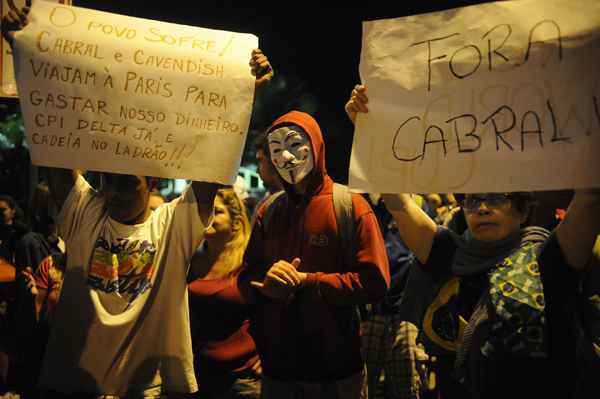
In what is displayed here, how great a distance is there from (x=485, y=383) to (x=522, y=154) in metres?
0.93

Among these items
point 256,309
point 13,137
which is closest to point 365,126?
point 256,309

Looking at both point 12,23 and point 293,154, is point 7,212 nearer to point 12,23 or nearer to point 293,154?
point 12,23

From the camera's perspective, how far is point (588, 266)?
8.01ft

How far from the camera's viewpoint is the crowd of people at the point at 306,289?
245 cm

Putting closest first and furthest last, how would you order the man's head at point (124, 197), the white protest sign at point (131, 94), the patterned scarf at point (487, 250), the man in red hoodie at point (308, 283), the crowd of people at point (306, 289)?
the crowd of people at point (306, 289)
the patterned scarf at point (487, 250)
the white protest sign at point (131, 94)
the man in red hoodie at point (308, 283)
the man's head at point (124, 197)

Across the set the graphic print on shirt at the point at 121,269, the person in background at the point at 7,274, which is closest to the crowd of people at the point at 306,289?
the graphic print on shirt at the point at 121,269

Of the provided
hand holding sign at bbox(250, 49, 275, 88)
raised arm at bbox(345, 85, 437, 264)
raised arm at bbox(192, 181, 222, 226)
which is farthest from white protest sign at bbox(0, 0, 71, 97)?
raised arm at bbox(345, 85, 437, 264)

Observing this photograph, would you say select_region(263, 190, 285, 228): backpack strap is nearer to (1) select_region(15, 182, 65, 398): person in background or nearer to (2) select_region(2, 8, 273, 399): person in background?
(2) select_region(2, 8, 273, 399): person in background

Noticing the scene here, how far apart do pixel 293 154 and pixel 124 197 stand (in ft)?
2.73

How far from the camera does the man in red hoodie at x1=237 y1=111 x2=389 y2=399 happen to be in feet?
9.38

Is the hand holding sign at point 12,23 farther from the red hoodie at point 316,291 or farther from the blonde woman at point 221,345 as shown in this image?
the blonde woman at point 221,345

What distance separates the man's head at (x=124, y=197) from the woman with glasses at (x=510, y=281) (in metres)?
1.09

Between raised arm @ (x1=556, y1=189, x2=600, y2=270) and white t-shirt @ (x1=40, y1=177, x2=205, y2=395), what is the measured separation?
1.58m

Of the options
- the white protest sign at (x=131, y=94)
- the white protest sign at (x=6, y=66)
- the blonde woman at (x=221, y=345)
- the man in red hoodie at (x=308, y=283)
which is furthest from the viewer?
the blonde woman at (x=221, y=345)
